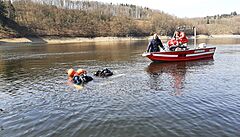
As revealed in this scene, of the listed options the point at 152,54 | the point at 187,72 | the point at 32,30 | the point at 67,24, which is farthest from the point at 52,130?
the point at 67,24

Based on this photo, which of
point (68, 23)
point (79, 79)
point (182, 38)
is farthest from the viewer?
point (68, 23)

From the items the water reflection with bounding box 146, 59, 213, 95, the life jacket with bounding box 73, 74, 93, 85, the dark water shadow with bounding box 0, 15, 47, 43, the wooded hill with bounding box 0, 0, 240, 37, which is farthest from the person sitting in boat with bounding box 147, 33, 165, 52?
the wooded hill with bounding box 0, 0, 240, 37

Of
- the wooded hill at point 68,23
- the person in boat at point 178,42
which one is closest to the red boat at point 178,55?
the person in boat at point 178,42

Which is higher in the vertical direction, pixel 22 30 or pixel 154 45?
pixel 22 30

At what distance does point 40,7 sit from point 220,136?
15272 cm

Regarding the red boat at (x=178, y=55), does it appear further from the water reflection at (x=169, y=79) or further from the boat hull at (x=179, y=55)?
the water reflection at (x=169, y=79)

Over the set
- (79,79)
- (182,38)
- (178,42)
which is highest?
(182,38)

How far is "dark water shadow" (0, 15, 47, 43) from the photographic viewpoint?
10635 cm

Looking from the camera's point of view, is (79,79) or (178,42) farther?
(178,42)

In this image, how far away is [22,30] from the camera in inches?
4392

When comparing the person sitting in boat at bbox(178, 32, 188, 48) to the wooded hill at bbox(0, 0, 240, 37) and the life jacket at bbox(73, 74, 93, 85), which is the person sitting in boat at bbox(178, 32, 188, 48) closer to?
the life jacket at bbox(73, 74, 93, 85)

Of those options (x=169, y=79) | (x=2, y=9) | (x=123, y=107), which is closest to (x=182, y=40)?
(x=169, y=79)

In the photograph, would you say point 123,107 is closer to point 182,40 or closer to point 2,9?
point 182,40

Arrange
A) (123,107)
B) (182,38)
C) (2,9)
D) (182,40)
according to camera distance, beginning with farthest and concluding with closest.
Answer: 1. (2,9)
2. (182,40)
3. (182,38)
4. (123,107)
